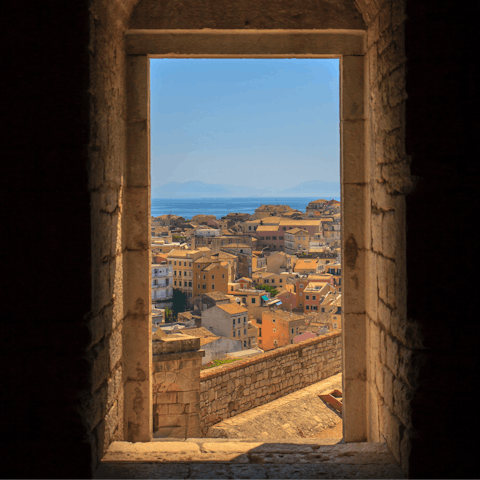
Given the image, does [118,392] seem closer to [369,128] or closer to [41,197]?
[41,197]

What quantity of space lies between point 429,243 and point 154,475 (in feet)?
5.32

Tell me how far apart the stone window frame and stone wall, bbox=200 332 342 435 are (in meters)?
3.98

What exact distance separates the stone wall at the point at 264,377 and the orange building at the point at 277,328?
9.13 metres

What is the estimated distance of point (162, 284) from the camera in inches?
1049

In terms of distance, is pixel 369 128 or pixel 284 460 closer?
pixel 284 460

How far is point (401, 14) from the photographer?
209 cm

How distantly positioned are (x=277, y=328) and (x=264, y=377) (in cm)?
1201

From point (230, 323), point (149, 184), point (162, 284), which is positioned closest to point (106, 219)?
point (149, 184)

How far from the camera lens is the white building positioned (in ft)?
79.0

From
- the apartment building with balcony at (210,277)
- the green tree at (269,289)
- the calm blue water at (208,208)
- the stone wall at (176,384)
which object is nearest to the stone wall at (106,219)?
the stone wall at (176,384)

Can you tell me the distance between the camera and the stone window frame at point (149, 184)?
9.54ft

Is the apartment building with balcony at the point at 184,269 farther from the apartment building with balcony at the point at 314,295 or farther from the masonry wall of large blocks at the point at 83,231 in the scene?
the masonry wall of large blocks at the point at 83,231

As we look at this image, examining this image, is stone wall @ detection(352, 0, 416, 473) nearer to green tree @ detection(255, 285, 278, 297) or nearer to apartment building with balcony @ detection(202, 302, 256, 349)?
apartment building with balcony @ detection(202, 302, 256, 349)

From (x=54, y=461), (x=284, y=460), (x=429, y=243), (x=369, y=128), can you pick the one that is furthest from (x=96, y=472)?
(x=369, y=128)
